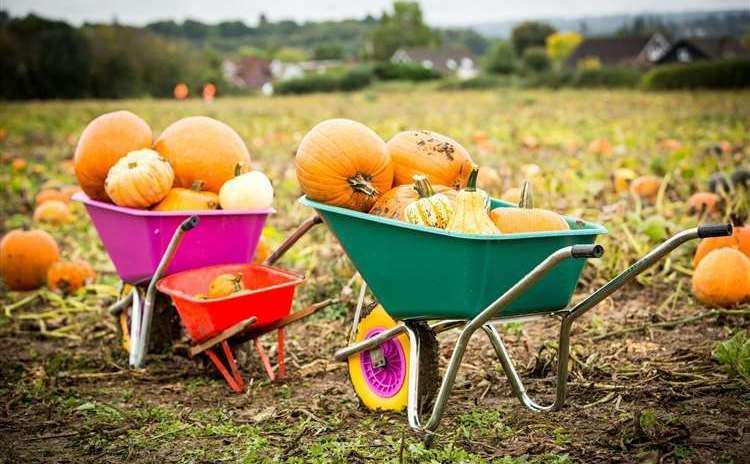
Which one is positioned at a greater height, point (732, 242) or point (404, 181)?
point (404, 181)

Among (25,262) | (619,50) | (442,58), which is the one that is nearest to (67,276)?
(25,262)

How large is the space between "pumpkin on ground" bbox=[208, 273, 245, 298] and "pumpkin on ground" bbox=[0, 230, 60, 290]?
234 cm

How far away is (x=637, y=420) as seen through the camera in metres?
2.69

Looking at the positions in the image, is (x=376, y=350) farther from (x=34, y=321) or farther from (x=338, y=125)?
(x=34, y=321)

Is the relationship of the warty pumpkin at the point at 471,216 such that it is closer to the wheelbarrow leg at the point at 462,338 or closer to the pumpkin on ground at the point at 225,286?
the wheelbarrow leg at the point at 462,338

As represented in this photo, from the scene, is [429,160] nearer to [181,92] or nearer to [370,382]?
[370,382]

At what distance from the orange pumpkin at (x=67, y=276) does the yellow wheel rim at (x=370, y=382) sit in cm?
276

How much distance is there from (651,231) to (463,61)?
8667 cm

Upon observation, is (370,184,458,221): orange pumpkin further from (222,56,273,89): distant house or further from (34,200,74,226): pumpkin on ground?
(222,56,273,89): distant house

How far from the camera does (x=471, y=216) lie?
2725 mm

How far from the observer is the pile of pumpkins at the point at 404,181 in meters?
2.86

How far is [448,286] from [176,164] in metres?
Answer: 1.86

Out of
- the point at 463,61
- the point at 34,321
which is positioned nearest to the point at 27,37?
the point at 34,321

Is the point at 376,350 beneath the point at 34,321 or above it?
above
